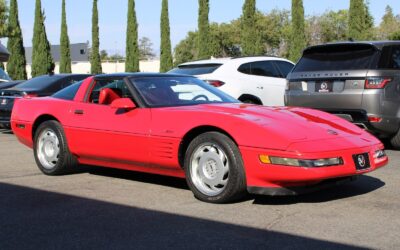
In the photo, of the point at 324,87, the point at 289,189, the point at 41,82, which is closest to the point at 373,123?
the point at 324,87

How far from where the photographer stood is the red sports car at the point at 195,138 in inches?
195

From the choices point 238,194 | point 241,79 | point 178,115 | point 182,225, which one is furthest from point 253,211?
point 241,79

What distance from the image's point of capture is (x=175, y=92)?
6398mm

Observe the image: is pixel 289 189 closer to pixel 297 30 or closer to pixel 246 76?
pixel 246 76

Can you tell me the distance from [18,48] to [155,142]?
115 ft

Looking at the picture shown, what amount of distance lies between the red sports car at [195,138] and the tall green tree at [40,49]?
35.0 metres

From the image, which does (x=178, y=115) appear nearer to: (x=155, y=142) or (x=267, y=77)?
(x=155, y=142)

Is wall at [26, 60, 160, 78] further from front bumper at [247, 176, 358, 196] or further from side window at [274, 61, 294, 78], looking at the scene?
front bumper at [247, 176, 358, 196]

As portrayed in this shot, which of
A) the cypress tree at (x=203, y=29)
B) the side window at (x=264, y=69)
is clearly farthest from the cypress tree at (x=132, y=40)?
the side window at (x=264, y=69)

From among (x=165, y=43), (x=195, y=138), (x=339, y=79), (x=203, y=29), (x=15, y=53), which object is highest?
(x=203, y=29)

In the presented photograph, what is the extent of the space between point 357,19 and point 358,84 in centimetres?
2275

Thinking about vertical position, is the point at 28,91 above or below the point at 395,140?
above

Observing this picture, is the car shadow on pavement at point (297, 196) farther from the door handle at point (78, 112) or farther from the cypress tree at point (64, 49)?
the cypress tree at point (64, 49)

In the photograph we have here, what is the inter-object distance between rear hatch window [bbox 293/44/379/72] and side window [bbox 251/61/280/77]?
252 centimetres
